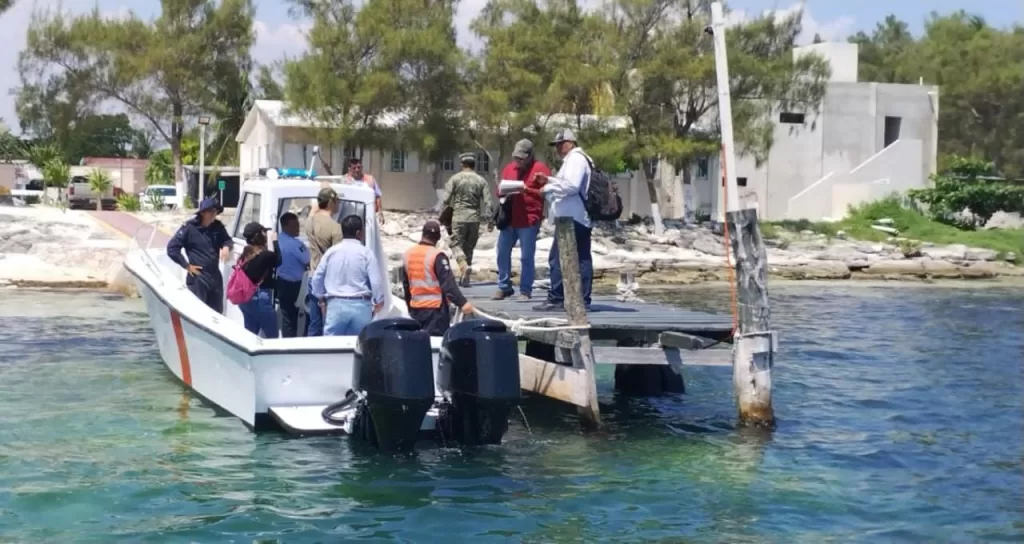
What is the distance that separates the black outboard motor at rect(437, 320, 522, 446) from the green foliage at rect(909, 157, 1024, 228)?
36409 millimetres

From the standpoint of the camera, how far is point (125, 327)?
19438 mm

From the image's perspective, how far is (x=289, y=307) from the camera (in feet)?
40.9

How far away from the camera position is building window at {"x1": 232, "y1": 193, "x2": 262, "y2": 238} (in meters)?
13.3

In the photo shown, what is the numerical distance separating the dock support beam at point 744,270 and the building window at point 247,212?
4.72 m

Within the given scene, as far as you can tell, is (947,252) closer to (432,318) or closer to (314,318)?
(432,318)

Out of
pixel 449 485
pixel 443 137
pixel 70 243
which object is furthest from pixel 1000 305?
pixel 449 485

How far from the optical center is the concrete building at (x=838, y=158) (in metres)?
45.0

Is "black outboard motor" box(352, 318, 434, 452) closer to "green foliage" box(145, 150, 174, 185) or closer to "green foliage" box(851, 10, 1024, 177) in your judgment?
"green foliage" box(145, 150, 174, 185)

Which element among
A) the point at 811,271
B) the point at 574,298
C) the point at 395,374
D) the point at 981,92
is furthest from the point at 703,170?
the point at 395,374

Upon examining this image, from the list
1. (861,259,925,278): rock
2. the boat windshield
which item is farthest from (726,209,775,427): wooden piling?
(861,259,925,278): rock

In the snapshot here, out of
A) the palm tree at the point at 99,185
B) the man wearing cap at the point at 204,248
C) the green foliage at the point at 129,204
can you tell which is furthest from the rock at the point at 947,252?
the man wearing cap at the point at 204,248

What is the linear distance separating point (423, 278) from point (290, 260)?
4.29 feet

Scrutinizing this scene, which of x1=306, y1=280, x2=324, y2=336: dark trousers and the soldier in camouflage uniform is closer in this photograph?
x1=306, y1=280, x2=324, y2=336: dark trousers

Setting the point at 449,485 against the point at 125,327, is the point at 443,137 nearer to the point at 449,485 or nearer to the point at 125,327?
the point at 125,327
